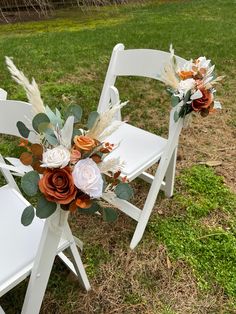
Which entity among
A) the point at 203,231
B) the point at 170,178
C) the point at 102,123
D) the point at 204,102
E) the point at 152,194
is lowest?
the point at 203,231

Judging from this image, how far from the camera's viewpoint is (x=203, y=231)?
1985mm

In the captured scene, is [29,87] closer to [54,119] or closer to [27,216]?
[54,119]

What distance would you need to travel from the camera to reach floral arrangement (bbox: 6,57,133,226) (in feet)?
2.98

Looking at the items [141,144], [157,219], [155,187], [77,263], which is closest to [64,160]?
[77,263]

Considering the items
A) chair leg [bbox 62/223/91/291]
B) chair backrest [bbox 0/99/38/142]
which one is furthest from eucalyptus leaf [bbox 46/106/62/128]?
chair leg [bbox 62/223/91/291]

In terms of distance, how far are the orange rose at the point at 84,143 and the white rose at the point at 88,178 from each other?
3 cm

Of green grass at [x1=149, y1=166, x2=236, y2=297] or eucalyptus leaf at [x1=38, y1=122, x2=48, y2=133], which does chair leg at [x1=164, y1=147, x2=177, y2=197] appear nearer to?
green grass at [x1=149, y1=166, x2=236, y2=297]

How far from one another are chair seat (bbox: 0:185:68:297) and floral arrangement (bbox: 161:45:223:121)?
0.80 metres

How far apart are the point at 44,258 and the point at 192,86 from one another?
95 cm

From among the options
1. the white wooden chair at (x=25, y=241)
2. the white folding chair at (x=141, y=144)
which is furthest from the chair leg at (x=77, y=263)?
the white folding chair at (x=141, y=144)

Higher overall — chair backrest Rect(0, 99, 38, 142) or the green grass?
chair backrest Rect(0, 99, 38, 142)

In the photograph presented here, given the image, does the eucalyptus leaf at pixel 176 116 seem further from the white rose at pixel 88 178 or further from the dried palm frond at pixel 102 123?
the white rose at pixel 88 178

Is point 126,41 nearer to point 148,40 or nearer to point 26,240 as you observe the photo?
point 148,40

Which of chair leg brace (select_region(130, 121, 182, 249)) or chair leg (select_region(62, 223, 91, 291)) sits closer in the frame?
chair leg (select_region(62, 223, 91, 291))
